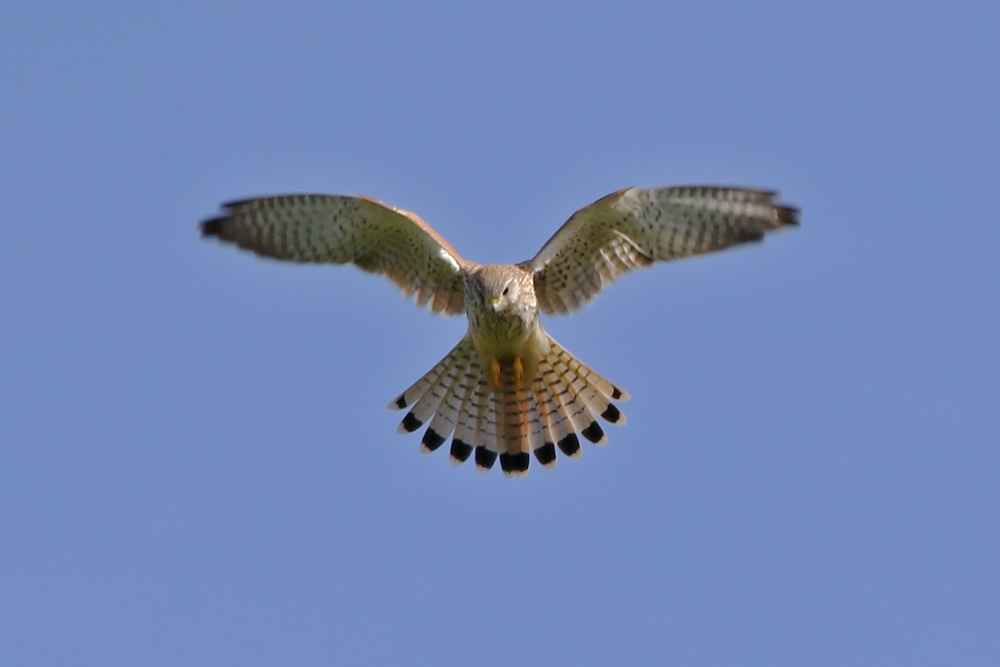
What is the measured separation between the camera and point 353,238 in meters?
10.9

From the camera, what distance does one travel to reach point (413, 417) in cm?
1152

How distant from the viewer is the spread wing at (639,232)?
33.0 feet

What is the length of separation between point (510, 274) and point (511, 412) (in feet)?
4.77

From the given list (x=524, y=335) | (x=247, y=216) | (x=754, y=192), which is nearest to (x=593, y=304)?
(x=524, y=335)

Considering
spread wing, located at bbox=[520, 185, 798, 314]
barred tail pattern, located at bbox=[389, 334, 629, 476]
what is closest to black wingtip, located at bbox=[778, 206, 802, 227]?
spread wing, located at bbox=[520, 185, 798, 314]

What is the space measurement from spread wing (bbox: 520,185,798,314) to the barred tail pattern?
70 centimetres

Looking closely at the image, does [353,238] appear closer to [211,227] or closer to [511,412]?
[211,227]

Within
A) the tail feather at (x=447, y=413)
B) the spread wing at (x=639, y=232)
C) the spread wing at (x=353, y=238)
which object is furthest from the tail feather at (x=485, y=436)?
the spread wing at (x=639, y=232)

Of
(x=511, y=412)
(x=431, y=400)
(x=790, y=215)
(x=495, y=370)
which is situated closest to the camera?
(x=790, y=215)

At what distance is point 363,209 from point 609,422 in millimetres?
2637

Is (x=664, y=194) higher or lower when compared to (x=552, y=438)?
higher

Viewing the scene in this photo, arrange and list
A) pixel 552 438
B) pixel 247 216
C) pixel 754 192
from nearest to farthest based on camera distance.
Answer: pixel 754 192 → pixel 247 216 → pixel 552 438

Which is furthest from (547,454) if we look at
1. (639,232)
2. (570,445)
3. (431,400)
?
(639,232)

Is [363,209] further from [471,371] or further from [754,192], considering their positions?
[754,192]
